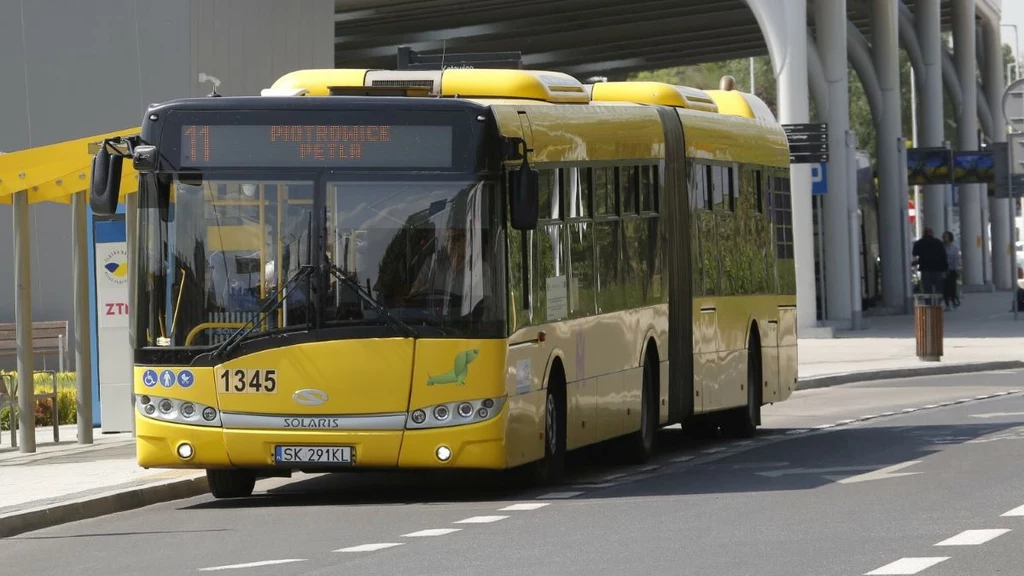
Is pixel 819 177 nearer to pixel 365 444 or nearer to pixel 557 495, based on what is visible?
pixel 557 495

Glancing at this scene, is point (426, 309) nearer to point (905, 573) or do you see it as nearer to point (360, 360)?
point (360, 360)

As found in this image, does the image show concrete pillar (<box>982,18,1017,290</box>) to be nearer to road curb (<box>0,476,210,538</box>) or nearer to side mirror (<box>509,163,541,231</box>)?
road curb (<box>0,476,210,538</box>)

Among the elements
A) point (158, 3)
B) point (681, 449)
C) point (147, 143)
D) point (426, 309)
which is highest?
point (158, 3)

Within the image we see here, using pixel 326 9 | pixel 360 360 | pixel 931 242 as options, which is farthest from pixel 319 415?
pixel 931 242

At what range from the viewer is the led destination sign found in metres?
14.3

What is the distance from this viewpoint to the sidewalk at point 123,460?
1427 centimetres

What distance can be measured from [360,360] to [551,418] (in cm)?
182

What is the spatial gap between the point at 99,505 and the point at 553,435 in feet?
10.1

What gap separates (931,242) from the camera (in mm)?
51656

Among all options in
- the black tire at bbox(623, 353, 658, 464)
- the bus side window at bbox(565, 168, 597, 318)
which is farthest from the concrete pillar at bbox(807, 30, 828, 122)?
the bus side window at bbox(565, 168, 597, 318)

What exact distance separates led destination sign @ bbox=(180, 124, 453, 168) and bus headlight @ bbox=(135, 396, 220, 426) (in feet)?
4.87

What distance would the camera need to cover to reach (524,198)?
14.2m

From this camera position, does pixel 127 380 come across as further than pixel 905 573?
Yes

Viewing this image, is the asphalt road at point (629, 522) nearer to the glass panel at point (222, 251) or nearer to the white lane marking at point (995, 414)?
the glass panel at point (222, 251)
